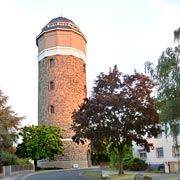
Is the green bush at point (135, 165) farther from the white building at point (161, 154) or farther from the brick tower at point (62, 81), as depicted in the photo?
the brick tower at point (62, 81)

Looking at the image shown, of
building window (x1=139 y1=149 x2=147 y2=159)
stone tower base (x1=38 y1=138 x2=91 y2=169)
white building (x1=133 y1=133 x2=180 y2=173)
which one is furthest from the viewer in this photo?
stone tower base (x1=38 y1=138 x2=91 y2=169)

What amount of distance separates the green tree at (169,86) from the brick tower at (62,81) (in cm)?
3575

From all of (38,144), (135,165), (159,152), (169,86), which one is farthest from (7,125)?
(169,86)

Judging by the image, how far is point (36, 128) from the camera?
45906 mm

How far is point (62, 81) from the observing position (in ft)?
173

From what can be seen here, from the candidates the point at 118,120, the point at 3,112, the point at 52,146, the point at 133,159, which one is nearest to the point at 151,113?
the point at 118,120

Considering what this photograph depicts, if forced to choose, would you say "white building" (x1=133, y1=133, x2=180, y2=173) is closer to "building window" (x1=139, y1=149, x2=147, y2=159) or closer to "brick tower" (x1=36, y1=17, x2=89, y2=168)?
"building window" (x1=139, y1=149, x2=147, y2=159)

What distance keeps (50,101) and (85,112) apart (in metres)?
26.7

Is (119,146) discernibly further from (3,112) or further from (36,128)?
(36,128)

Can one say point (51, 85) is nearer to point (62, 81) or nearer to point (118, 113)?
point (62, 81)

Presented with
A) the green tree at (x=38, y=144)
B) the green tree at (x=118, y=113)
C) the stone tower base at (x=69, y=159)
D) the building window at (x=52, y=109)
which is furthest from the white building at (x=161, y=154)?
the building window at (x=52, y=109)

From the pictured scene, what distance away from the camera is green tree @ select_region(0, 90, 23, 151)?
36656 mm

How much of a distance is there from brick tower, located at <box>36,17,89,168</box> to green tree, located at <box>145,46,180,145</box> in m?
35.8

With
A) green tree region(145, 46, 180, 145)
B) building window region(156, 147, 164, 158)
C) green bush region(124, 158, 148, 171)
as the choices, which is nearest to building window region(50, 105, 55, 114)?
green bush region(124, 158, 148, 171)
